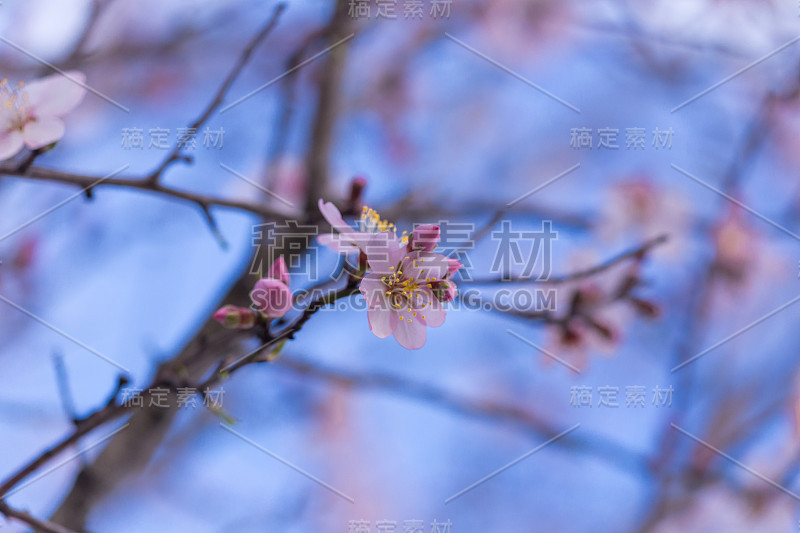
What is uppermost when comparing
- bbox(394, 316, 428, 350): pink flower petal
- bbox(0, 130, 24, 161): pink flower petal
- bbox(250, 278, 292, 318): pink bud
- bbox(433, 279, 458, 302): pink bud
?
bbox(0, 130, 24, 161): pink flower petal

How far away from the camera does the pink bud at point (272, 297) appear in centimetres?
69

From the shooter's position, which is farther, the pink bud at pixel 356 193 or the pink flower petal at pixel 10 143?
the pink bud at pixel 356 193

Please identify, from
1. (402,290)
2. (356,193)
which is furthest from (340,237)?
(356,193)

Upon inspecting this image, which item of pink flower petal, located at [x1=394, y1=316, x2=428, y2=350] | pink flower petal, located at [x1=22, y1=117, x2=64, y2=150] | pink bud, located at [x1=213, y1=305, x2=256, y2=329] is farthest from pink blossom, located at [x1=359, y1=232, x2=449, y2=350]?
pink flower petal, located at [x1=22, y1=117, x2=64, y2=150]

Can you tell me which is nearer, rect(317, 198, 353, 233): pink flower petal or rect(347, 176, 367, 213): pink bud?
rect(317, 198, 353, 233): pink flower petal

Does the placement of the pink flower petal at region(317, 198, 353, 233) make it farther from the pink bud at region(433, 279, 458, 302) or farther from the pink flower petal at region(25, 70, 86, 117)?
the pink flower petal at region(25, 70, 86, 117)

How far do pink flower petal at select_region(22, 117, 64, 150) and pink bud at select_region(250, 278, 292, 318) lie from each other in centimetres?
35

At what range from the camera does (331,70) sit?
55.2 inches

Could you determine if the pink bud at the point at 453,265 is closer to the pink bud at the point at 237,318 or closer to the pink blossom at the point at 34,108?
the pink bud at the point at 237,318

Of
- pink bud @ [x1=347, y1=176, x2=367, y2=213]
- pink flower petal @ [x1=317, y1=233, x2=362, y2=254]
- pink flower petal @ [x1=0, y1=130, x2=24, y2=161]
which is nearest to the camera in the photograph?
pink flower petal @ [x1=317, y1=233, x2=362, y2=254]

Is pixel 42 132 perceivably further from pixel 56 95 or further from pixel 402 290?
pixel 402 290

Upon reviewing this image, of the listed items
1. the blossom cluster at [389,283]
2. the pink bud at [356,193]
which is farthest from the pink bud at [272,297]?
the pink bud at [356,193]

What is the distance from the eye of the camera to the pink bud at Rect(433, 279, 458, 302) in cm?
75

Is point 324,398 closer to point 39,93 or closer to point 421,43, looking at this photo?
point 421,43
